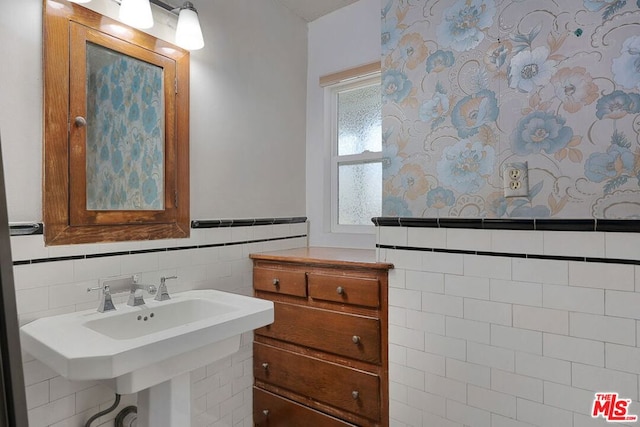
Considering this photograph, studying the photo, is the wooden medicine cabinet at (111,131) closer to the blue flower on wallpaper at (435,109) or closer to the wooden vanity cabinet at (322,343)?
the wooden vanity cabinet at (322,343)

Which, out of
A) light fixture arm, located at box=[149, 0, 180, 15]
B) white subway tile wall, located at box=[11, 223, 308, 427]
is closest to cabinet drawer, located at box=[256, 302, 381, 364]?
white subway tile wall, located at box=[11, 223, 308, 427]

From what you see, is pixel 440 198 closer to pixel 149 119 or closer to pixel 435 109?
pixel 435 109

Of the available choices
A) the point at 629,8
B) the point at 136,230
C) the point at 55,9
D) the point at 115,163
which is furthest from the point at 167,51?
the point at 629,8

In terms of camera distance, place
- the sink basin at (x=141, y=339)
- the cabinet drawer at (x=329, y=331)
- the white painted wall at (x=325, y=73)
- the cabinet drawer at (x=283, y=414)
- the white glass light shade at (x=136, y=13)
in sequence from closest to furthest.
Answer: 1. the sink basin at (x=141, y=339)
2. the white glass light shade at (x=136, y=13)
3. the cabinet drawer at (x=329, y=331)
4. the cabinet drawer at (x=283, y=414)
5. the white painted wall at (x=325, y=73)

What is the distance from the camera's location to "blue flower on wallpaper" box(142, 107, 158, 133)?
→ 159 centimetres

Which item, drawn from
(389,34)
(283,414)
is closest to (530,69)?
(389,34)

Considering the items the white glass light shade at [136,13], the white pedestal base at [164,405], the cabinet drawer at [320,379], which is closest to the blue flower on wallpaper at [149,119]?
the white glass light shade at [136,13]

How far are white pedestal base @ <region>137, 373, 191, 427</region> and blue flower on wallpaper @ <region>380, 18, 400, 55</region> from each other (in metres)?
1.66

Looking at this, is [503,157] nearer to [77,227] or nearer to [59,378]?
[77,227]

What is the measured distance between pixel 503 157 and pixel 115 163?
62.1 inches

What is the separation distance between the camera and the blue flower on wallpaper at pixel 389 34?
1.70 m

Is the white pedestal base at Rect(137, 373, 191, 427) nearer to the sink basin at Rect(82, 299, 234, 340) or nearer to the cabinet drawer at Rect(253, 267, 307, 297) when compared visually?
the sink basin at Rect(82, 299, 234, 340)

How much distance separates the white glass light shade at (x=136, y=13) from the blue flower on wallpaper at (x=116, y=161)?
51 cm

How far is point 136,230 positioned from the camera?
1.53 metres
